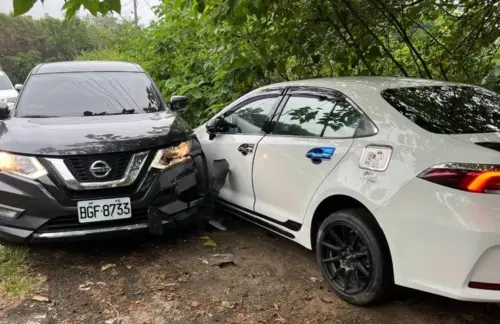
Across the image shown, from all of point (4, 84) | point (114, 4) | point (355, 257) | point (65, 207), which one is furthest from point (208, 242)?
point (4, 84)

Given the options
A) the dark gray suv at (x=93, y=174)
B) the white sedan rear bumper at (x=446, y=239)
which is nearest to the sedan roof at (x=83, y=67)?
the dark gray suv at (x=93, y=174)

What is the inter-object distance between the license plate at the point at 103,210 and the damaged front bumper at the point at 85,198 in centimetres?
4

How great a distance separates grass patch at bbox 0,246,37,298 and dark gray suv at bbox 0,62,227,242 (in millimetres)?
229

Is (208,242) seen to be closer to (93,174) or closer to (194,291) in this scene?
(194,291)

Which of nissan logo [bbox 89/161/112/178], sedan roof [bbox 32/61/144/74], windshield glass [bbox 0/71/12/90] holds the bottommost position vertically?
nissan logo [bbox 89/161/112/178]

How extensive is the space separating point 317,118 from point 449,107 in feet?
2.92

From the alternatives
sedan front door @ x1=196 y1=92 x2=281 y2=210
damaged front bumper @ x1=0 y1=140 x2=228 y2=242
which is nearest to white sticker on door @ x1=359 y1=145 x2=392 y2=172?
sedan front door @ x1=196 y1=92 x2=281 y2=210

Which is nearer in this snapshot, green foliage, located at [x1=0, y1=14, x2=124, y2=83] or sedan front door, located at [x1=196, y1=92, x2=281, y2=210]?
sedan front door, located at [x1=196, y1=92, x2=281, y2=210]

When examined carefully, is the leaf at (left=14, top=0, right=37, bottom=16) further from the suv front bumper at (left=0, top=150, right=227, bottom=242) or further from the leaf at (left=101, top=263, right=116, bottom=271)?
the leaf at (left=101, top=263, right=116, bottom=271)

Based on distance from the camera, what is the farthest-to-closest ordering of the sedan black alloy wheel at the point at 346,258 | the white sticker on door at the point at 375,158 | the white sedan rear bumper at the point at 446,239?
the sedan black alloy wheel at the point at 346,258 < the white sticker on door at the point at 375,158 < the white sedan rear bumper at the point at 446,239

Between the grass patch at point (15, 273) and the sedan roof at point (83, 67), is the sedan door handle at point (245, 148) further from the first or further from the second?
the sedan roof at point (83, 67)

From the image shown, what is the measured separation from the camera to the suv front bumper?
341 centimetres

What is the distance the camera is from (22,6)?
2123 millimetres

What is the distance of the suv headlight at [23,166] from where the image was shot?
3.43m
